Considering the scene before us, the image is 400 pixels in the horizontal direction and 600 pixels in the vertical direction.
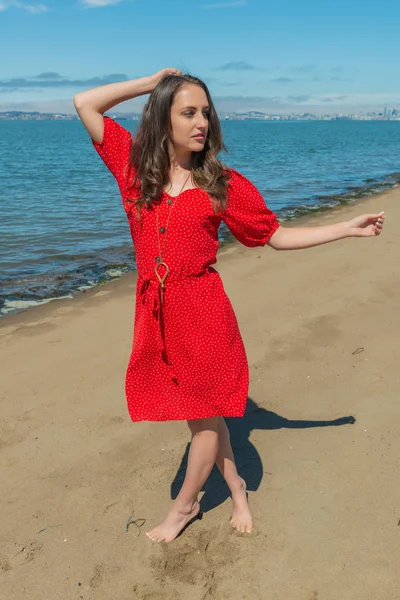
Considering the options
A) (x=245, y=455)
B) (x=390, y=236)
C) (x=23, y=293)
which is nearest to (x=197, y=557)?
(x=245, y=455)

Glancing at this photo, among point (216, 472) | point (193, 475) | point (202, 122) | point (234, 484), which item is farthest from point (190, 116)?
point (216, 472)

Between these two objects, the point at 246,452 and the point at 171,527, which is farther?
the point at 246,452

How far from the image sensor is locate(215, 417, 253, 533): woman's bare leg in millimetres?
3094

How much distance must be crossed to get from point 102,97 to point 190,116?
0.45 meters

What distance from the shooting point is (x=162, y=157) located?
270 centimetres

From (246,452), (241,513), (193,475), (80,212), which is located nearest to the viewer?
(193,475)

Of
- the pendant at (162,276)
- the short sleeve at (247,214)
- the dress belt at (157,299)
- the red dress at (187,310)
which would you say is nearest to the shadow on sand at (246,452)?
the red dress at (187,310)

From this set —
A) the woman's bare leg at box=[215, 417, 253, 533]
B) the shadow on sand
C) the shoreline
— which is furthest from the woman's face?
the shoreline

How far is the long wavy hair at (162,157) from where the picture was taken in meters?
2.68

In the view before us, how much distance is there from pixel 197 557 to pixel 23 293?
18.3 feet

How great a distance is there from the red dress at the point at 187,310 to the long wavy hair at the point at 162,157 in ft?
0.15

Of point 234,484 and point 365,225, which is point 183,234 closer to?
point 365,225

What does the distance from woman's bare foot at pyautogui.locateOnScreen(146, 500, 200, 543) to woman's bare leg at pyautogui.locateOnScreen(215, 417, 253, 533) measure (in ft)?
0.78

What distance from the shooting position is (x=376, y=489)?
10.9ft
